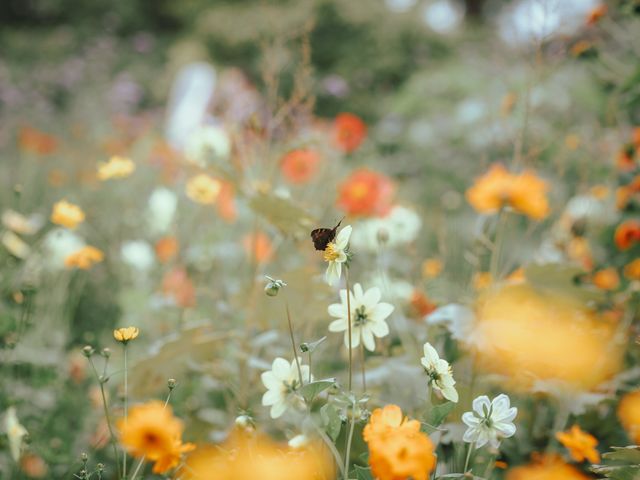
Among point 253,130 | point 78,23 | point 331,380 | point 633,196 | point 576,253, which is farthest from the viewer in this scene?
point 78,23

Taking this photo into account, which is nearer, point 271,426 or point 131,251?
point 271,426

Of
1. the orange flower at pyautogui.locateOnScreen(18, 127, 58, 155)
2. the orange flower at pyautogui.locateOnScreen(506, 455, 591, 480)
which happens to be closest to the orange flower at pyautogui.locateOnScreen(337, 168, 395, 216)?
the orange flower at pyautogui.locateOnScreen(506, 455, 591, 480)

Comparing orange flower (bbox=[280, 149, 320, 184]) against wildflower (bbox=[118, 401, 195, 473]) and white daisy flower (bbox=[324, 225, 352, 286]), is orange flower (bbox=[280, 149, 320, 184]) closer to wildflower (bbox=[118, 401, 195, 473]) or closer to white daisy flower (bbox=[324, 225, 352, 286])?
white daisy flower (bbox=[324, 225, 352, 286])

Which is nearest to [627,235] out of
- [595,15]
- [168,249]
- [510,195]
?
[510,195]

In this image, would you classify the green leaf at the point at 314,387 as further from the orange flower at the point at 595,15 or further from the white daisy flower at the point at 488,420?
the orange flower at the point at 595,15

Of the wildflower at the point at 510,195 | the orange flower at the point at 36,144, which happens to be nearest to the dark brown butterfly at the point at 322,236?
the wildflower at the point at 510,195

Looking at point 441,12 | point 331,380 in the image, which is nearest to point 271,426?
point 331,380

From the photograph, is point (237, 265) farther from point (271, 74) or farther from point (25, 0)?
point (25, 0)

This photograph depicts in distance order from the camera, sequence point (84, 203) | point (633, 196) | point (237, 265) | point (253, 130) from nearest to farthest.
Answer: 1. point (253, 130)
2. point (633, 196)
3. point (237, 265)
4. point (84, 203)
